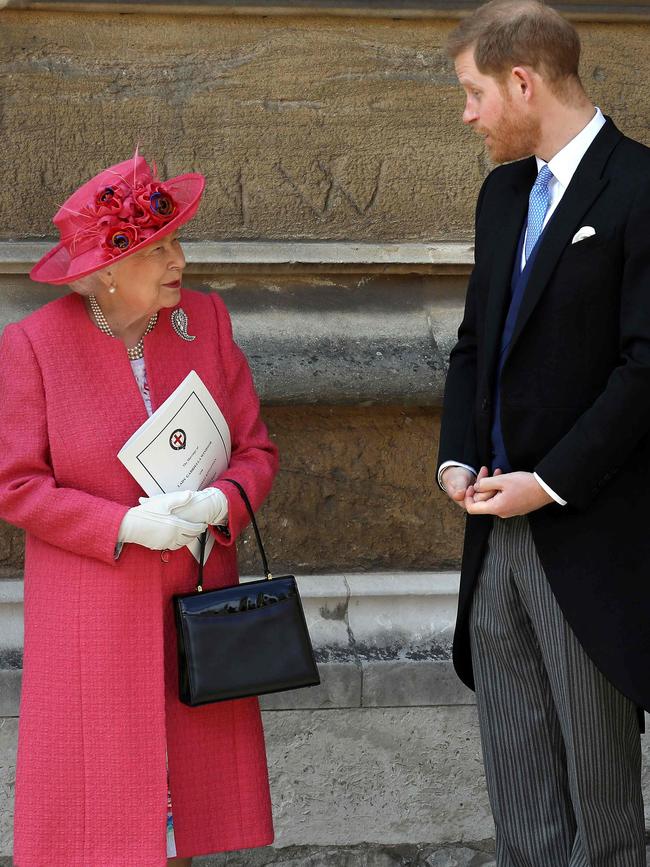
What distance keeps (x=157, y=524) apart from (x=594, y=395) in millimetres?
898

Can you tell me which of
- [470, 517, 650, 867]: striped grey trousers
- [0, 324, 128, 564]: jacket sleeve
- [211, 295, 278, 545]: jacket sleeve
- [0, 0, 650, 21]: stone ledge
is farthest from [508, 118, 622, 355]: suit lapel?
[0, 0, 650, 21]: stone ledge

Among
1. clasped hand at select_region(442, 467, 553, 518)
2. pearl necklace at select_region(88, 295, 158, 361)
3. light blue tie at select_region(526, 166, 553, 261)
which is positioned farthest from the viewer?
pearl necklace at select_region(88, 295, 158, 361)

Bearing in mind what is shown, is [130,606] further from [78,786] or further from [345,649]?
[345,649]

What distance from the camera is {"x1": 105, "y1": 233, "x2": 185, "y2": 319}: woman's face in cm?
266

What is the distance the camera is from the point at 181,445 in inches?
105

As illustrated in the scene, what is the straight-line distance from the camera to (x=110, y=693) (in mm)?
2641

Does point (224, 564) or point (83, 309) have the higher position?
point (83, 309)

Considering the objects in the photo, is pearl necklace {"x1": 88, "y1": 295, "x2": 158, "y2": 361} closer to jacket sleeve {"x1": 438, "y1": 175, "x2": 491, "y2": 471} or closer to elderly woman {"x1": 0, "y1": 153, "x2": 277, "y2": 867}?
elderly woman {"x1": 0, "y1": 153, "x2": 277, "y2": 867}

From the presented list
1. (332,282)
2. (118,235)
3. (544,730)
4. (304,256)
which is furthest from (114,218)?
(544,730)

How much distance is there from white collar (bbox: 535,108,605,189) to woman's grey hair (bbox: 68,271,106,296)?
954mm

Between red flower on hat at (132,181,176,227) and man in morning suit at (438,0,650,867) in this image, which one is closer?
man in morning suit at (438,0,650,867)

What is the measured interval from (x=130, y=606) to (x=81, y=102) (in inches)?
64.2

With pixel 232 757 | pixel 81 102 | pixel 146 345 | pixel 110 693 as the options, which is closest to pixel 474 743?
pixel 232 757

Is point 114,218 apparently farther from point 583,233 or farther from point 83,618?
point 583,233
